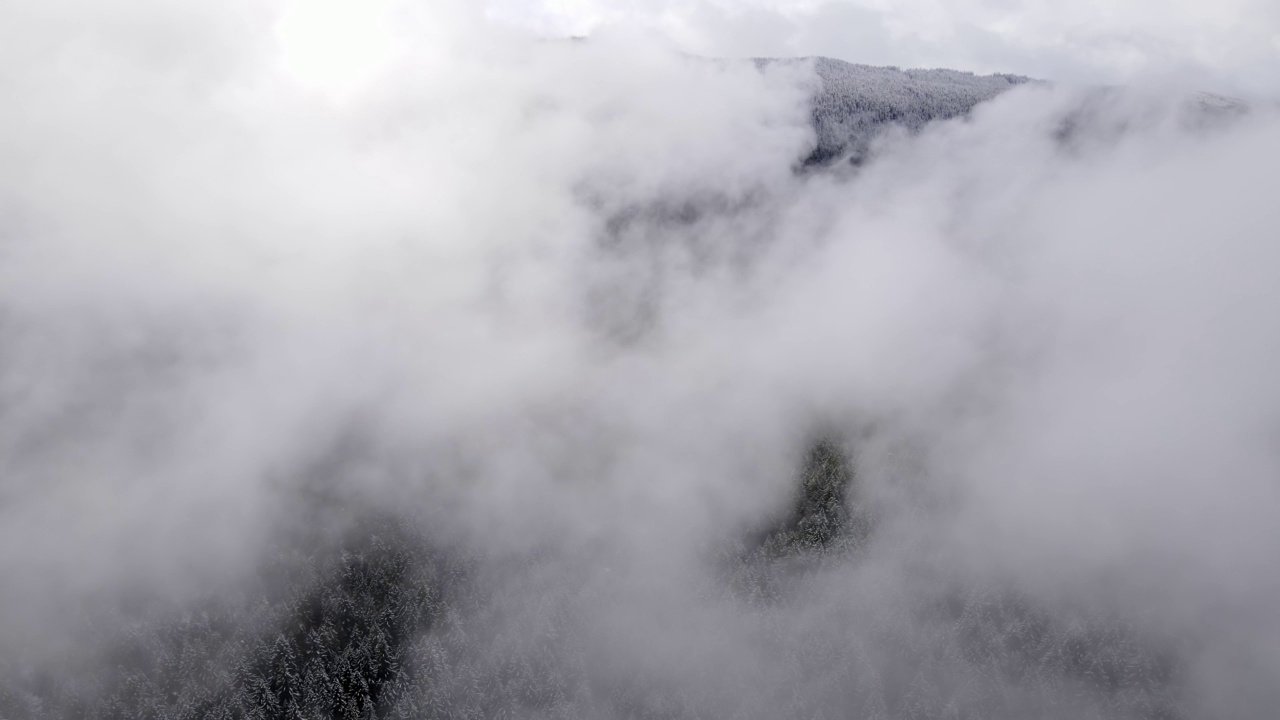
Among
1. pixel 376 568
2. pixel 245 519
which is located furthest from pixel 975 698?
pixel 245 519

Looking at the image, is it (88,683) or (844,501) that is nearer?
(88,683)

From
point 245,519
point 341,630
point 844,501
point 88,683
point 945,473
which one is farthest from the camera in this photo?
point 945,473

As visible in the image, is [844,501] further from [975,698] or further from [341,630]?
[341,630]

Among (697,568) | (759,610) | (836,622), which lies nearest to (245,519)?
(697,568)

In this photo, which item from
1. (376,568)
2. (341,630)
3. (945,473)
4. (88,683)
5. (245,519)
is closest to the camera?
(88,683)

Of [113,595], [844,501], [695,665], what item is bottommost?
[695,665]

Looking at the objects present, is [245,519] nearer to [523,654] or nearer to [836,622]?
[523,654]

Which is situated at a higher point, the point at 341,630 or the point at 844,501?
the point at 844,501

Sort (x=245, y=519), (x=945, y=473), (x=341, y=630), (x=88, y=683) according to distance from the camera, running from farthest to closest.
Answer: (x=945, y=473), (x=245, y=519), (x=341, y=630), (x=88, y=683)

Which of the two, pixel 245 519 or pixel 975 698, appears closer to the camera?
pixel 975 698
